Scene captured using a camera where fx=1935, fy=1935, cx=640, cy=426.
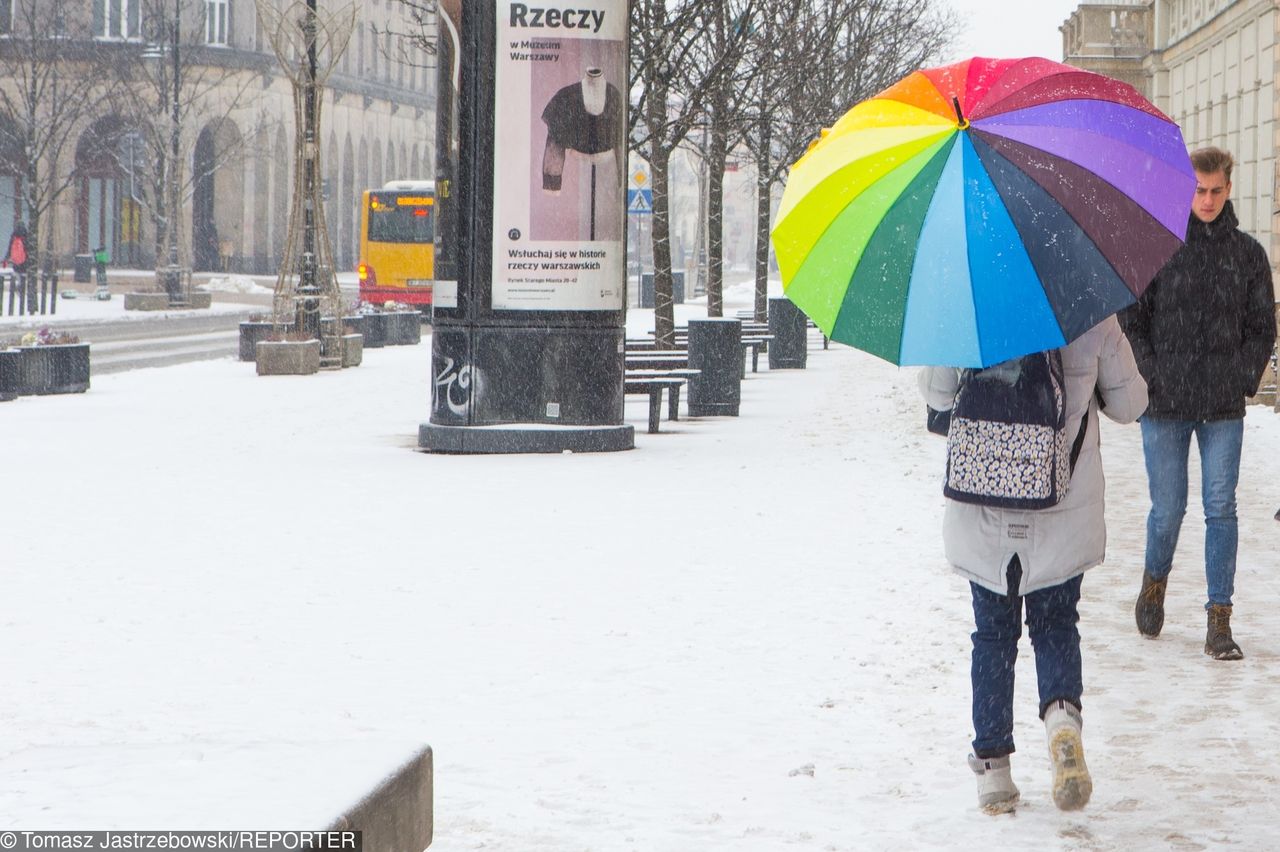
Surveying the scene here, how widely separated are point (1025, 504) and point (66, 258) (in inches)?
2493

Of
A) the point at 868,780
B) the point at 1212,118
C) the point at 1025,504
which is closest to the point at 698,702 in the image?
the point at 868,780

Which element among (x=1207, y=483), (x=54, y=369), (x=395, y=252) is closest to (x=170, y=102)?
(x=395, y=252)

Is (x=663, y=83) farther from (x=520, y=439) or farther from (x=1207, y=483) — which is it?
(x=1207, y=483)

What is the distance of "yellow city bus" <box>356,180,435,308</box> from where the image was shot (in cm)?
4141

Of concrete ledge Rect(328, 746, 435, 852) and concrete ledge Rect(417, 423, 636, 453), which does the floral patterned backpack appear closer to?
concrete ledge Rect(328, 746, 435, 852)

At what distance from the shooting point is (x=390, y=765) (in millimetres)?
3385

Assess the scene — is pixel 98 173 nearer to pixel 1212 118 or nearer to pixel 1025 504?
pixel 1212 118

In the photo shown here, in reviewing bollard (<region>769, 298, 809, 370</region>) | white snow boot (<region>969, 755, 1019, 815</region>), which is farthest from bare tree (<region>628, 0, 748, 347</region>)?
white snow boot (<region>969, 755, 1019, 815</region>)

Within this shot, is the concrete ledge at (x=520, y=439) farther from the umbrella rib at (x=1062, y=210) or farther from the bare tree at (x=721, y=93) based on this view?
the umbrella rib at (x=1062, y=210)

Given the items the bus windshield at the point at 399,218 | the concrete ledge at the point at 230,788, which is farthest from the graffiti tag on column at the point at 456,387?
the bus windshield at the point at 399,218

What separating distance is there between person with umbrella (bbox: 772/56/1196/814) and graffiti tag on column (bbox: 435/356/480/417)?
30.3 ft

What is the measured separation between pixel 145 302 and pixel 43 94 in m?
7.40

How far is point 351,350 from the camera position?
25.4 meters

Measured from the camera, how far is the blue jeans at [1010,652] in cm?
497
